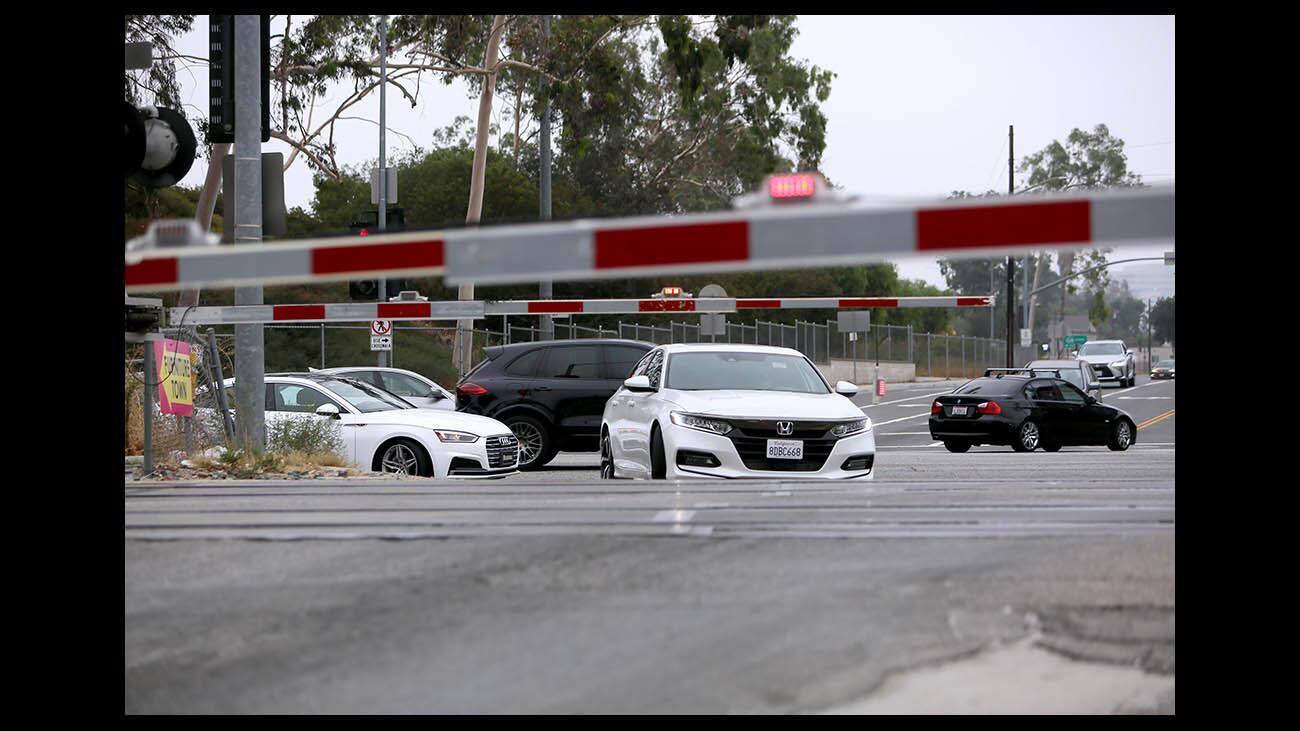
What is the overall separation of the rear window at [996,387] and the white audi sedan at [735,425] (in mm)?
11641

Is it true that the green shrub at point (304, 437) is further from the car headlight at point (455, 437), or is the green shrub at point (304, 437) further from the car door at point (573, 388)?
the car door at point (573, 388)

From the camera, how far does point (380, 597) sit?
5.48 meters

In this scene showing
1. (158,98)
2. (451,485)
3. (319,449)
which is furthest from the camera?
(158,98)

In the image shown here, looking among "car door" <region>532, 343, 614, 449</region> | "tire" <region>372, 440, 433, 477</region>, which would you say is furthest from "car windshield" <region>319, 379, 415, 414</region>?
"car door" <region>532, 343, 614, 449</region>

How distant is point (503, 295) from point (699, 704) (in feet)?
167

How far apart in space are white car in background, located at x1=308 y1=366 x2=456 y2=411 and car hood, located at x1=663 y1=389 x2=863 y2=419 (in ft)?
31.1

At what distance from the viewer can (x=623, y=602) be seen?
17.6 feet

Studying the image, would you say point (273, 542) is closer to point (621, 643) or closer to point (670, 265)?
point (621, 643)

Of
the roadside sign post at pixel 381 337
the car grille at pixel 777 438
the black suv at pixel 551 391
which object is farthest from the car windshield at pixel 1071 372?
the car grille at pixel 777 438

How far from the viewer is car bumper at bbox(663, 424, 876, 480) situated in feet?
38.2

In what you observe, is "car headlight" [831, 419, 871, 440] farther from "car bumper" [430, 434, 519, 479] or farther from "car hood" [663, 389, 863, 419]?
"car bumper" [430, 434, 519, 479]

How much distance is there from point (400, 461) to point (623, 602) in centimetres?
990

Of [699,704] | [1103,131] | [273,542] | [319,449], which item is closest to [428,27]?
[319,449]

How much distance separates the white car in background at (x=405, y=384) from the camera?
21.4 meters
